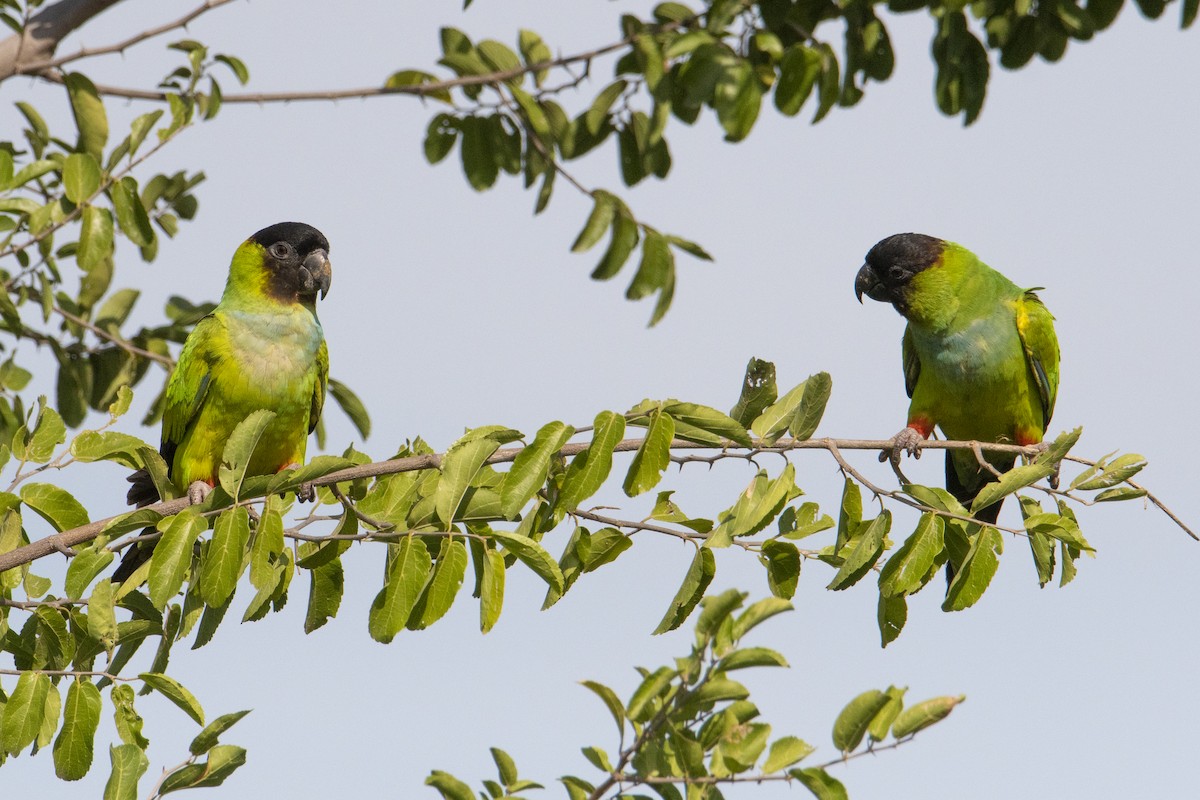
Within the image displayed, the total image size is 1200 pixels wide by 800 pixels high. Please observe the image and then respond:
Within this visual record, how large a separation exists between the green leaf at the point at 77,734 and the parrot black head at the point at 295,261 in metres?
3.08

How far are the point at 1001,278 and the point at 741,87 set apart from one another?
14.4 ft

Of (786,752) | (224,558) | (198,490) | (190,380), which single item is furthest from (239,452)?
(190,380)

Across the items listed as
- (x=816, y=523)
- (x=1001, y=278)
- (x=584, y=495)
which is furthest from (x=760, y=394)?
(x=1001, y=278)

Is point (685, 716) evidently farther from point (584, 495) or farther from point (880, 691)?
point (584, 495)

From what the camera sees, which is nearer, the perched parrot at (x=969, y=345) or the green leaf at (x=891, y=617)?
the green leaf at (x=891, y=617)

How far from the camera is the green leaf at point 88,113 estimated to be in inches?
187

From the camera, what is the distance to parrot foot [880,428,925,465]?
399 cm

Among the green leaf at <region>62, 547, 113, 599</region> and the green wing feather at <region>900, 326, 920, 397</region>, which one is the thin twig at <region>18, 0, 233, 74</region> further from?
the green wing feather at <region>900, 326, 920, 397</region>

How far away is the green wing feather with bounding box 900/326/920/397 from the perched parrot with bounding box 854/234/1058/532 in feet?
0.66

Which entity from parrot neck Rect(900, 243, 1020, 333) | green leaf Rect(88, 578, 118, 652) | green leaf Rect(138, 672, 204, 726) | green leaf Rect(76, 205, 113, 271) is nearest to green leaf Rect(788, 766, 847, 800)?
green leaf Rect(138, 672, 204, 726)

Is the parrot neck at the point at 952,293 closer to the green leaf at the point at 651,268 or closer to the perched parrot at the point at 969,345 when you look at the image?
the perched parrot at the point at 969,345

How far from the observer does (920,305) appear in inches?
282

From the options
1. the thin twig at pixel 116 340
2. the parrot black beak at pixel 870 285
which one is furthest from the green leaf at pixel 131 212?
the parrot black beak at pixel 870 285

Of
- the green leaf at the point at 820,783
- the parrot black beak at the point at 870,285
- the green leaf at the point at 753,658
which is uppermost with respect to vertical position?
the parrot black beak at the point at 870,285
